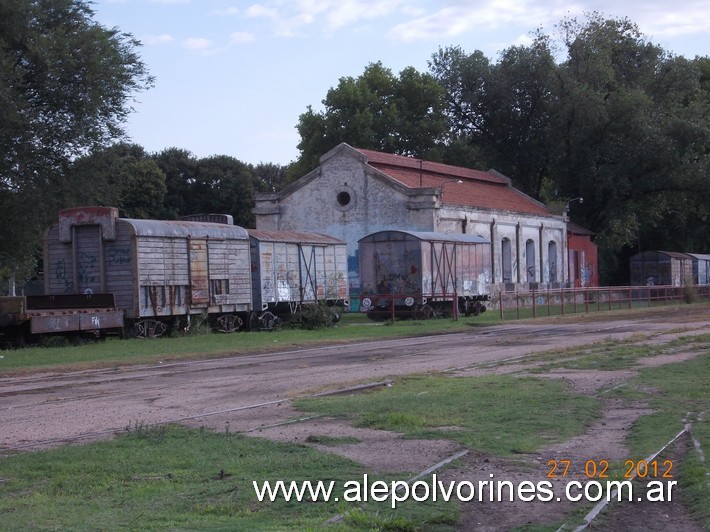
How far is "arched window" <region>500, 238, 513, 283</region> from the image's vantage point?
55.7m

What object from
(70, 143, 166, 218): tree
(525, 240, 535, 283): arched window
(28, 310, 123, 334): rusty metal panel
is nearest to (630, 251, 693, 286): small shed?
(525, 240, 535, 283): arched window

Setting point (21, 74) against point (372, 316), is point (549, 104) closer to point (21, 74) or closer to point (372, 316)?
point (372, 316)

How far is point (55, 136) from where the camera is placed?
37000 mm

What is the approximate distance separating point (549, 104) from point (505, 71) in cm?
530

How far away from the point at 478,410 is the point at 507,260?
4282cm

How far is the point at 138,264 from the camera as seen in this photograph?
30312 millimetres

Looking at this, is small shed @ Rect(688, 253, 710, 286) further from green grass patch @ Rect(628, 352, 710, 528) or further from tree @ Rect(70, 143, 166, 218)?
green grass patch @ Rect(628, 352, 710, 528)

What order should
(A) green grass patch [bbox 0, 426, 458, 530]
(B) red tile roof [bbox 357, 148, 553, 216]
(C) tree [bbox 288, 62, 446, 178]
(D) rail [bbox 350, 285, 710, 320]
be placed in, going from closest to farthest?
(A) green grass patch [bbox 0, 426, 458, 530] < (D) rail [bbox 350, 285, 710, 320] < (B) red tile roof [bbox 357, 148, 553, 216] < (C) tree [bbox 288, 62, 446, 178]

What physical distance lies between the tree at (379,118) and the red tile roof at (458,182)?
10284mm

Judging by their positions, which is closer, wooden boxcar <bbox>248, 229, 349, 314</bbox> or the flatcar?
the flatcar

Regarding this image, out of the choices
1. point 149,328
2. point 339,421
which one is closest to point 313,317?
point 149,328

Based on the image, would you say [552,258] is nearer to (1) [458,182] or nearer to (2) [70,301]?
(1) [458,182]

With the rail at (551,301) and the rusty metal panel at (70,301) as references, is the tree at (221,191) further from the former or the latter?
the rusty metal panel at (70,301)
